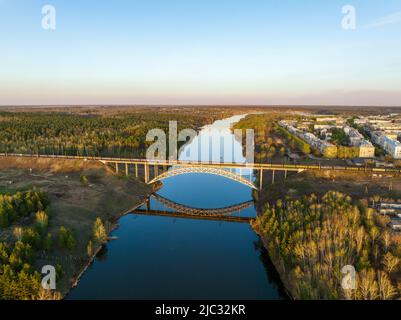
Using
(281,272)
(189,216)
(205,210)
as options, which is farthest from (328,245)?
(205,210)

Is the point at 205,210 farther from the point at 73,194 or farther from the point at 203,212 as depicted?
the point at 73,194

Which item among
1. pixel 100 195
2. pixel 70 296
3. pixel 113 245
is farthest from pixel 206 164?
pixel 70 296

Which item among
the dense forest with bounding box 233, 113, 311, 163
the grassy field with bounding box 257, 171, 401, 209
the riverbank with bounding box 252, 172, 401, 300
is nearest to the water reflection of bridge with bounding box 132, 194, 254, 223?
the grassy field with bounding box 257, 171, 401, 209

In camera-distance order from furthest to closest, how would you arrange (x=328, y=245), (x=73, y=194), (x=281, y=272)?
(x=73, y=194) < (x=281, y=272) < (x=328, y=245)

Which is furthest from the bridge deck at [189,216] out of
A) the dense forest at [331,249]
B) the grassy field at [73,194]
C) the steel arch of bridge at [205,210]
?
the dense forest at [331,249]

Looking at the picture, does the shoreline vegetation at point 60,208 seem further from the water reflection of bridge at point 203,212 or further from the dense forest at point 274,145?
the dense forest at point 274,145

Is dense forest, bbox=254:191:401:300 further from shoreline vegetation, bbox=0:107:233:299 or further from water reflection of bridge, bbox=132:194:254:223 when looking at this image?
shoreline vegetation, bbox=0:107:233:299
